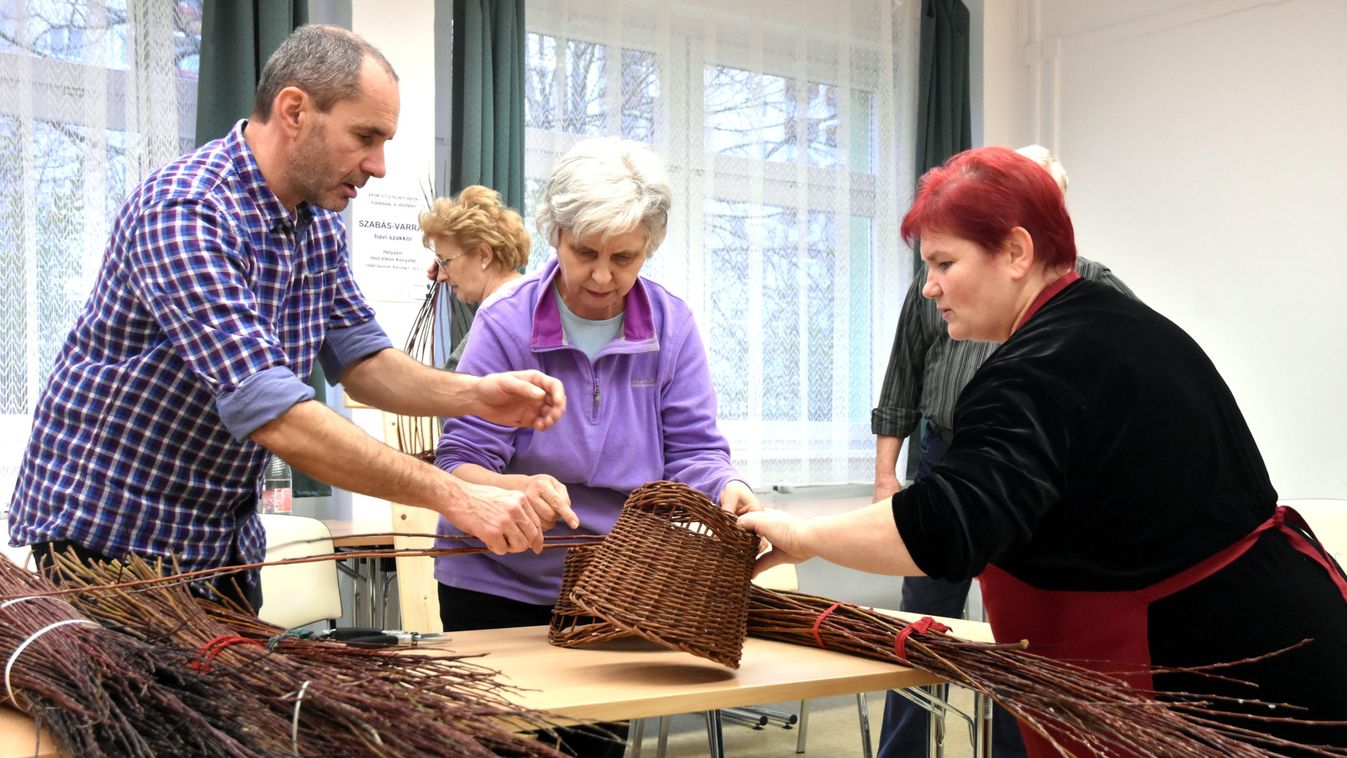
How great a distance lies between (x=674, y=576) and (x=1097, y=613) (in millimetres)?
602

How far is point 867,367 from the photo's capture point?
622 cm

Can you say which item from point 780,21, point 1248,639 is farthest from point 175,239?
point 780,21

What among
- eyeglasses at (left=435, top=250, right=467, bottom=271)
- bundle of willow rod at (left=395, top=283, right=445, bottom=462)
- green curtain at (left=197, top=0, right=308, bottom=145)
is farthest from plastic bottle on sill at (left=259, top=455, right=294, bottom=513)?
green curtain at (left=197, top=0, right=308, bottom=145)

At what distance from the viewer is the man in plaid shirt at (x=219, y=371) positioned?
174 cm

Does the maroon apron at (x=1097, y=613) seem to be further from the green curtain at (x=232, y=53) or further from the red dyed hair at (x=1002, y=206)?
the green curtain at (x=232, y=53)

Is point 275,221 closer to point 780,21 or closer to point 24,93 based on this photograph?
point 24,93

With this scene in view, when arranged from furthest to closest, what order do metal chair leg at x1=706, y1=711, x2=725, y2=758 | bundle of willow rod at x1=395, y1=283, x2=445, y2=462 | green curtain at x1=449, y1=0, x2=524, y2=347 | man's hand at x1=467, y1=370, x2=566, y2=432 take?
green curtain at x1=449, y1=0, x2=524, y2=347 → bundle of willow rod at x1=395, y1=283, x2=445, y2=462 → metal chair leg at x1=706, y1=711, x2=725, y2=758 → man's hand at x1=467, y1=370, x2=566, y2=432

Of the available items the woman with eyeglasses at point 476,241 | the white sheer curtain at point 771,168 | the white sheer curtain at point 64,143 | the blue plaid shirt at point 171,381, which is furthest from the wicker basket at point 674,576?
the white sheer curtain at point 771,168

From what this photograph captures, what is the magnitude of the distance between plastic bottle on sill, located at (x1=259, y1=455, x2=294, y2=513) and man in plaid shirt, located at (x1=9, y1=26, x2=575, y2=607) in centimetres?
231

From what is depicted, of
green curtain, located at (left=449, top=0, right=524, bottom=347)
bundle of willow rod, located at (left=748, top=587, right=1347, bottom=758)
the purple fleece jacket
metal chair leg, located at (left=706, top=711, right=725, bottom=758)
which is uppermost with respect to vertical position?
green curtain, located at (left=449, top=0, right=524, bottom=347)

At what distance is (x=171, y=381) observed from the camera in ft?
5.94

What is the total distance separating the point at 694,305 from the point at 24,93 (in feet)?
9.16

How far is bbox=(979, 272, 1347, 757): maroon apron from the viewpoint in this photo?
173 cm

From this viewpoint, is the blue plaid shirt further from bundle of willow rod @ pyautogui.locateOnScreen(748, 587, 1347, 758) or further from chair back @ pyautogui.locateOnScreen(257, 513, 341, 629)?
chair back @ pyautogui.locateOnScreen(257, 513, 341, 629)
